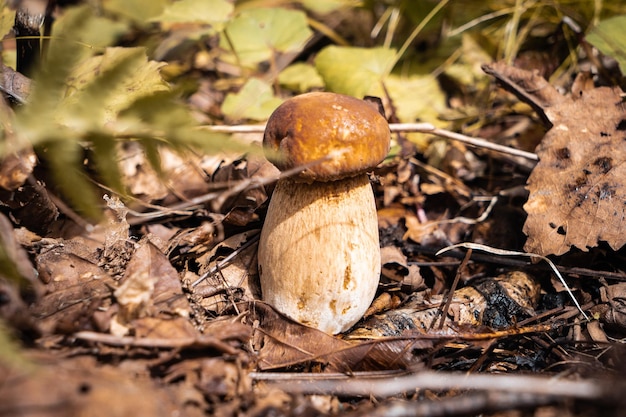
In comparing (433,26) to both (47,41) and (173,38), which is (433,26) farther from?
(47,41)

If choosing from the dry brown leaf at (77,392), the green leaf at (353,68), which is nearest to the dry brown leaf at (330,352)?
the dry brown leaf at (77,392)

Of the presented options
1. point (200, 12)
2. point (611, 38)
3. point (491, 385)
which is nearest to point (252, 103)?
point (200, 12)

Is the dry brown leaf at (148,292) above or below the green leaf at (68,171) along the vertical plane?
below

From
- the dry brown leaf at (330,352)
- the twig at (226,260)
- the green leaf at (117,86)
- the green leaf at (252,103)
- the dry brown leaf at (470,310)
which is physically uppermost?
the green leaf at (117,86)

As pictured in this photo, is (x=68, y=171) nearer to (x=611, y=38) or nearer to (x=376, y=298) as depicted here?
(x=376, y=298)

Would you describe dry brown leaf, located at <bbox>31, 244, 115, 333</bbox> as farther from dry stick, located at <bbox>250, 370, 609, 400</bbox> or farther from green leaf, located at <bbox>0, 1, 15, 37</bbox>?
green leaf, located at <bbox>0, 1, 15, 37</bbox>

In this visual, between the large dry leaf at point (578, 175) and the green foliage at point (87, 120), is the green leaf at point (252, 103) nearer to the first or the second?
the large dry leaf at point (578, 175)
